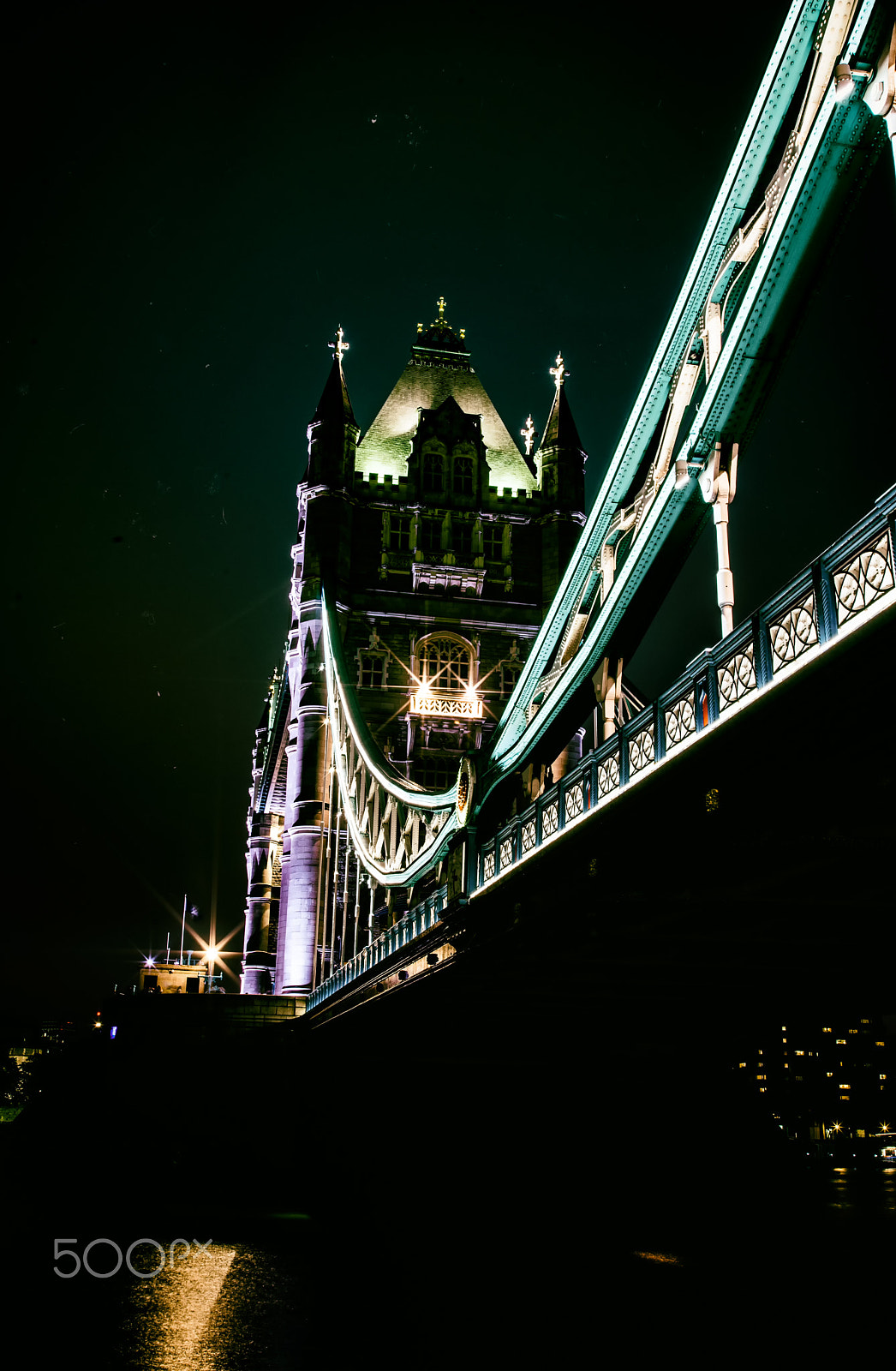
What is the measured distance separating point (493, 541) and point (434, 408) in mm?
8107

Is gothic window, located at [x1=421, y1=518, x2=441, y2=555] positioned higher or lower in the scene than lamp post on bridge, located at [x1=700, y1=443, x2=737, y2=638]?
higher

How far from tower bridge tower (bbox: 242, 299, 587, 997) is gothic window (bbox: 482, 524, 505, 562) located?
55mm

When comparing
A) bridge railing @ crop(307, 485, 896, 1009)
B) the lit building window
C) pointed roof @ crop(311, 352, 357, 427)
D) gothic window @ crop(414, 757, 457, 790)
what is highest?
pointed roof @ crop(311, 352, 357, 427)

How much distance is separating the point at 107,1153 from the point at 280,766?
2430cm

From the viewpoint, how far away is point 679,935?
15.7 metres

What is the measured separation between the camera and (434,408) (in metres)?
53.0

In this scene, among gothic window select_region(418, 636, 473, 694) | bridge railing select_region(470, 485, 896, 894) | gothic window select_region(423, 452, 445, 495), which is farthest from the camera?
gothic window select_region(423, 452, 445, 495)

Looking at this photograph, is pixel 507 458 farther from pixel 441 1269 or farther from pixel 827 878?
pixel 827 878

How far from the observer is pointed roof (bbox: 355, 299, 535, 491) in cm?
5150

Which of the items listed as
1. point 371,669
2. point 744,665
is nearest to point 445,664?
point 371,669

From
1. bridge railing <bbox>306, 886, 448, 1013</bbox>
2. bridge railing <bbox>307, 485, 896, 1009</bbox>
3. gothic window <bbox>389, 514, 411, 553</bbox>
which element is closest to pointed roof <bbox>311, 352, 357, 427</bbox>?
gothic window <bbox>389, 514, 411, 553</bbox>

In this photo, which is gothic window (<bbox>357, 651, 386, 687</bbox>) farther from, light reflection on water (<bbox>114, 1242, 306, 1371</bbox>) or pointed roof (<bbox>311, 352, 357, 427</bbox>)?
light reflection on water (<bbox>114, 1242, 306, 1371</bbox>)

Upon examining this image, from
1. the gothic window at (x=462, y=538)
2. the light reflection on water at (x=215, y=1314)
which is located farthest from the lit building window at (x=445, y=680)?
the light reflection on water at (x=215, y=1314)

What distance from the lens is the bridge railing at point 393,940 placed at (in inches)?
803
